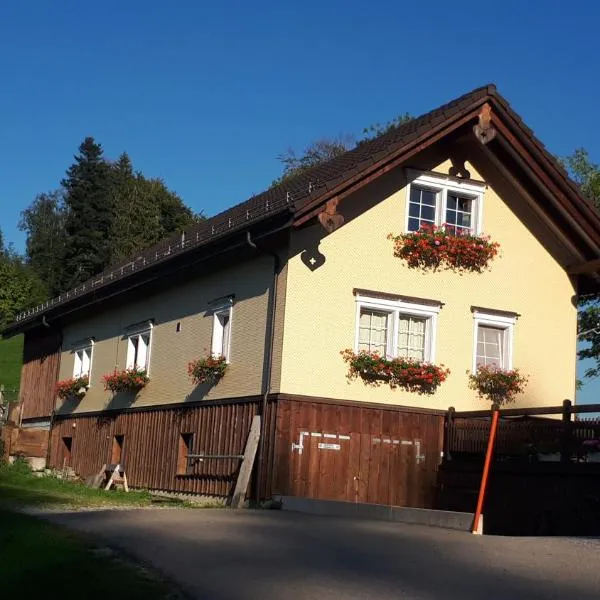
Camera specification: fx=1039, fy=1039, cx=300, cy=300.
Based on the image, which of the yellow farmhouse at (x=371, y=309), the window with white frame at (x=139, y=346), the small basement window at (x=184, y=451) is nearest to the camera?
the yellow farmhouse at (x=371, y=309)

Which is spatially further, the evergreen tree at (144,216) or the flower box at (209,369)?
the evergreen tree at (144,216)

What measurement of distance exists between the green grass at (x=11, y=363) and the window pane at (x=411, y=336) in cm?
3217

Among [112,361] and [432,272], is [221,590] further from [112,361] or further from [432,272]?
[112,361]

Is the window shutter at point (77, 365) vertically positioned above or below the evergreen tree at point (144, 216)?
below

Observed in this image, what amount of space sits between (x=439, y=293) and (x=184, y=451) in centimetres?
644

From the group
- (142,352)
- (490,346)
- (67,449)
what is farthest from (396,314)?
(67,449)

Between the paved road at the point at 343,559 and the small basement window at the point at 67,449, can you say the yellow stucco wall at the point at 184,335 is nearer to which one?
the small basement window at the point at 67,449

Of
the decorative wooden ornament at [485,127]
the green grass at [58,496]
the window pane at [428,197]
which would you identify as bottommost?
the green grass at [58,496]

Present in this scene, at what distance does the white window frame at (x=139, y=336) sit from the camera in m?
24.7

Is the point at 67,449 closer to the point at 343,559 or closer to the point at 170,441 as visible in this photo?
the point at 170,441

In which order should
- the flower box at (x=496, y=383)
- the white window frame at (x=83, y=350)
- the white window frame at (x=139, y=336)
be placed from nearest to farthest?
1. the flower box at (x=496, y=383)
2. the white window frame at (x=139, y=336)
3. the white window frame at (x=83, y=350)

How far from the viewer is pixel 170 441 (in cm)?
2269

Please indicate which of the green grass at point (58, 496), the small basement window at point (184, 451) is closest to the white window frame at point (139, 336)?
the small basement window at point (184, 451)

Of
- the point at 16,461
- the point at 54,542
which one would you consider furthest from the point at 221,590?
the point at 16,461
